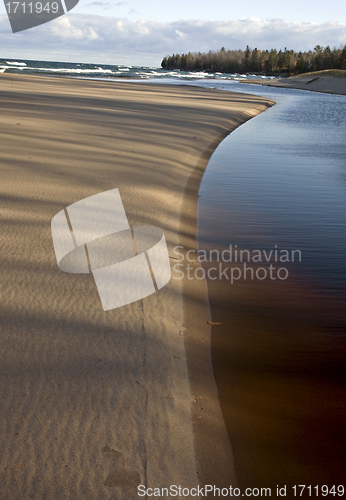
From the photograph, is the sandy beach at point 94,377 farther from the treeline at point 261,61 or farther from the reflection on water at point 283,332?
the treeline at point 261,61

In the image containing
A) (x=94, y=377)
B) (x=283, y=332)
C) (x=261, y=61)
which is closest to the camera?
(x=94, y=377)

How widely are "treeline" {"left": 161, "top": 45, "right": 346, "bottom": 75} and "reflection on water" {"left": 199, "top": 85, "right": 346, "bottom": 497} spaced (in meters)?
75.1

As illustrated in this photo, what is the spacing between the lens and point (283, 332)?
2840 millimetres

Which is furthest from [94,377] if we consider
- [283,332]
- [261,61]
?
[261,61]

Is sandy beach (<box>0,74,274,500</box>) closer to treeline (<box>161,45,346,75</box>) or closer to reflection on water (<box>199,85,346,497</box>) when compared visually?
reflection on water (<box>199,85,346,497</box>)

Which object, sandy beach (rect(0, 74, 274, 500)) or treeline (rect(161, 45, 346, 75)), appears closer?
sandy beach (rect(0, 74, 274, 500))

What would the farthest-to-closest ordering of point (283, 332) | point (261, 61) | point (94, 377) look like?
point (261, 61), point (283, 332), point (94, 377)

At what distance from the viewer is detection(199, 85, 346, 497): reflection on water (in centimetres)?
193

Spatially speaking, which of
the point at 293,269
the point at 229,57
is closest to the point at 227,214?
the point at 293,269

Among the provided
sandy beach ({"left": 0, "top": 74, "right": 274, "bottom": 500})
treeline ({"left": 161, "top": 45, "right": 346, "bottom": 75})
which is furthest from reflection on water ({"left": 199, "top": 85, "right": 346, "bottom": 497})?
treeline ({"left": 161, "top": 45, "right": 346, "bottom": 75})

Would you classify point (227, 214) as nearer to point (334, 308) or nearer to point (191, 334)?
point (334, 308)

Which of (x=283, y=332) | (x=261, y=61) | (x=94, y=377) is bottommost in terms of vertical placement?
(x=283, y=332)

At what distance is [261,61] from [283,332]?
375 feet

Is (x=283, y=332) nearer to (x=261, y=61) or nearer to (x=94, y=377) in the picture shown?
(x=94, y=377)
